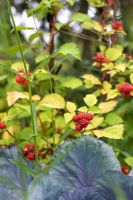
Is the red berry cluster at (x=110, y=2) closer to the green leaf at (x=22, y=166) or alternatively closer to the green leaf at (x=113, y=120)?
the green leaf at (x=113, y=120)

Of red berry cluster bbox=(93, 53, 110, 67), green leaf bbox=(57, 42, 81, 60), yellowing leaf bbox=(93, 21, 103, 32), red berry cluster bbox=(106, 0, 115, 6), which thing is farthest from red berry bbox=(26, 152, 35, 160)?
red berry cluster bbox=(106, 0, 115, 6)

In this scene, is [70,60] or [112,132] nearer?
[112,132]

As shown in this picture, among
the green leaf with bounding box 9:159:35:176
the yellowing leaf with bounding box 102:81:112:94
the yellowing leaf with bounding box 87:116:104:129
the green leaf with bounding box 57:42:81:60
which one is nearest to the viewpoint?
the green leaf with bounding box 9:159:35:176

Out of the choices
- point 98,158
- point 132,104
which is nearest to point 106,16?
point 132,104

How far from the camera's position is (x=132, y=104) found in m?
1.60

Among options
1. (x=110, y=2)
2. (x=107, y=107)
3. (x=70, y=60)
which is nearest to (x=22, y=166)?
(x=107, y=107)

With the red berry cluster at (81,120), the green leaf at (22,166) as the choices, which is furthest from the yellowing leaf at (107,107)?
the green leaf at (22,166)

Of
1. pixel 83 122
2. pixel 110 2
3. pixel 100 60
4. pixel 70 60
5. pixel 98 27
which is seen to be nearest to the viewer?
pixel 83 122

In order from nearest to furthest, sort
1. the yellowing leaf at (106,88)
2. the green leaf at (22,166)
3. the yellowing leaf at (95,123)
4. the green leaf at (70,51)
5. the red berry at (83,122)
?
the green leaf at (22,166) < the red berry at (83,122) < the yellowing leaf at (95,123) < the green leaf at (70,51) < the yellowing leaf at (106,88)

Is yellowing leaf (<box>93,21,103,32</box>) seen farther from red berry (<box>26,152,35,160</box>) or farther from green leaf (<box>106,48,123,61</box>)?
red berry (<box>26,152,35,160</box>)

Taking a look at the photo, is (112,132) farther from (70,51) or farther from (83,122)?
(70,51)

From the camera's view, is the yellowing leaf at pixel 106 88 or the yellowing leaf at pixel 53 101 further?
the yellowing leaf at pixel 106 88

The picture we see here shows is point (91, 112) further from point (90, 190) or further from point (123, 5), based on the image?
point (123, 5)

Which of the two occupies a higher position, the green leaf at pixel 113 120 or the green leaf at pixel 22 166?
the green leaf at pixel 113 120
